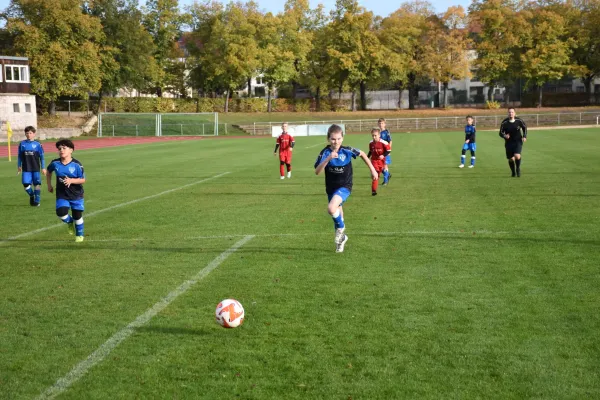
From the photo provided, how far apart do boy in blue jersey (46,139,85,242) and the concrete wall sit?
56061 mm

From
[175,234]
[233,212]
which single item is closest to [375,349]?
[175,234]

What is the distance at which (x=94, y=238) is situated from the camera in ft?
40.1

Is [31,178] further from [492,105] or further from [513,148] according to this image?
[492,105]

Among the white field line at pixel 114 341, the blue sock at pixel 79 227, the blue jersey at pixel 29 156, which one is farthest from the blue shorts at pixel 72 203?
the blue jersey at pixel 29 156

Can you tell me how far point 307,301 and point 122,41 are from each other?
254 ft

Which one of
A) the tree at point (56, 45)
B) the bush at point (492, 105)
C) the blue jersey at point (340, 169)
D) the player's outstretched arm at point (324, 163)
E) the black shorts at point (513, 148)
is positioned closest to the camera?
the player's outstretched arm at point (324, 163)

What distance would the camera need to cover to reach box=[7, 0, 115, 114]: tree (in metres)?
69.4

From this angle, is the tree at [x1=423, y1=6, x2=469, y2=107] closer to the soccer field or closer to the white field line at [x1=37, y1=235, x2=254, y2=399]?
the soccer field

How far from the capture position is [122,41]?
261 ft

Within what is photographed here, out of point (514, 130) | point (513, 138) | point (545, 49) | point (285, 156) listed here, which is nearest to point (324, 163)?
point (285, 156)

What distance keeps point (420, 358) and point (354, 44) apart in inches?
3287

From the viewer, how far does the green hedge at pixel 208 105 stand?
274 ft

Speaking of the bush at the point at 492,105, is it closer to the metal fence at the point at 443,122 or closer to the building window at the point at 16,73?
the metal fence at the point at 443,122

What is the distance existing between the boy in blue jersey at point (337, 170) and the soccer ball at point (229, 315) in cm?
388
